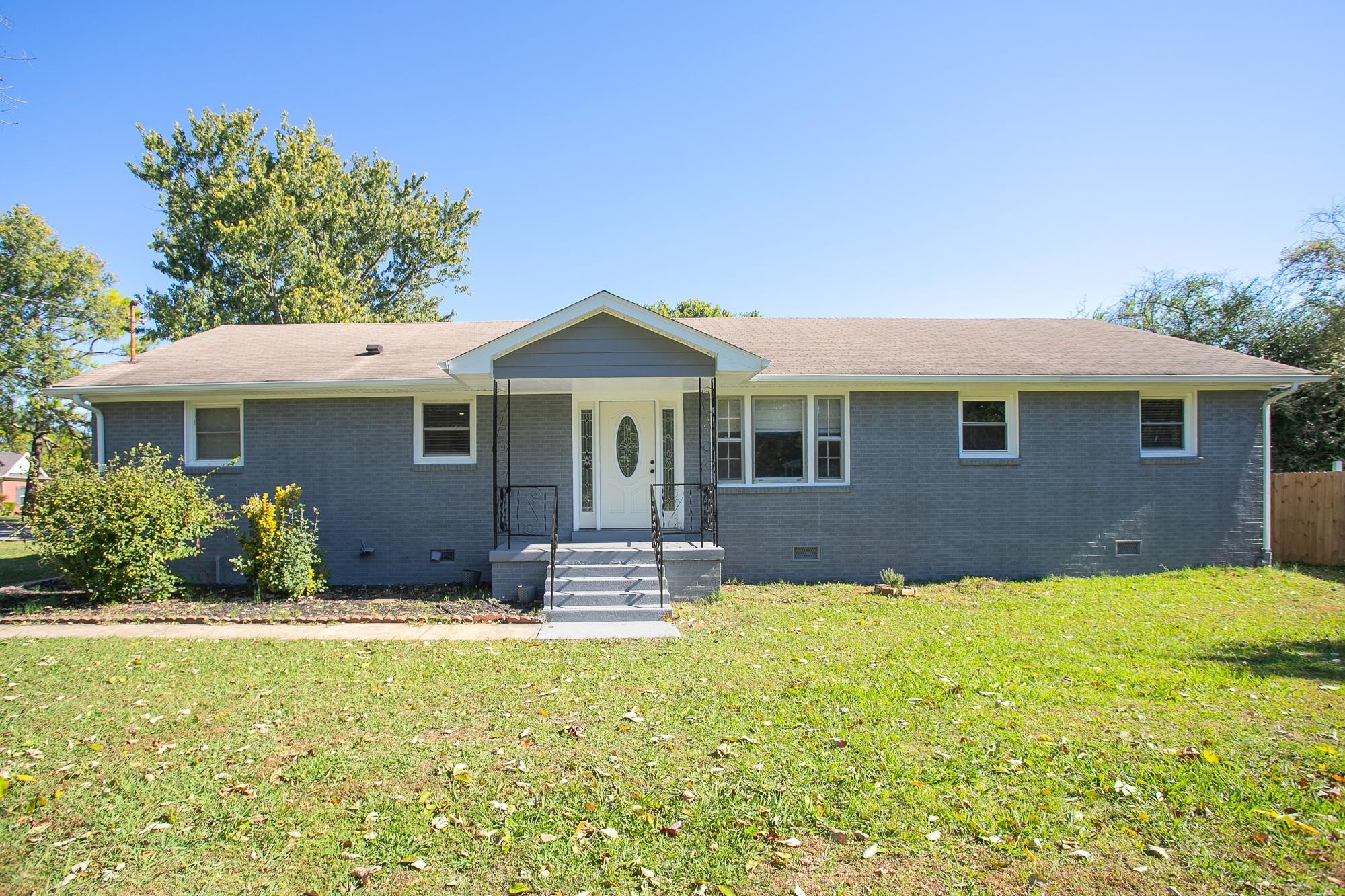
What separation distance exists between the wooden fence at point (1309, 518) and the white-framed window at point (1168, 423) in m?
2.86

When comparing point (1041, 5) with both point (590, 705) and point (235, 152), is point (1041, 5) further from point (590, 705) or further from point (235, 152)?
point (235, 152)

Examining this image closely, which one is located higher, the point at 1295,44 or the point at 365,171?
the point at 365,171

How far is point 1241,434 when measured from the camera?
488 inches

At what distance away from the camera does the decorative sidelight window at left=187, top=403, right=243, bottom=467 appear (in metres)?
12.1

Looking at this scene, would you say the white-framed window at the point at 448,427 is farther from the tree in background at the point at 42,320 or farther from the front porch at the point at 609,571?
the tree in background at the point at 42,320

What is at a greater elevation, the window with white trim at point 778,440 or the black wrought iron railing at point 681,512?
the window with white trim at point 778,440

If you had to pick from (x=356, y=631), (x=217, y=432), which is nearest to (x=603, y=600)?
(x=356, y=631)

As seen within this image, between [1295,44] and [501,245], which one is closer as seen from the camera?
[1295,44]

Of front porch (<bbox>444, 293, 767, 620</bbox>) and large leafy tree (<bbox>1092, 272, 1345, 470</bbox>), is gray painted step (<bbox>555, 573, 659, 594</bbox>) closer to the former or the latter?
front porch (<bbox>444, 293, 767, 620</bbox>)

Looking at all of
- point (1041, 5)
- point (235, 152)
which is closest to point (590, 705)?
point (1041, 5)

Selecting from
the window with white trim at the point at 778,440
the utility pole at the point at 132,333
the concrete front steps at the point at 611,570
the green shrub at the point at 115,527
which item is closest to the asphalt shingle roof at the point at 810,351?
the window with white trim at the point at 778,440

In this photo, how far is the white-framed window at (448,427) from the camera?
12.0 m

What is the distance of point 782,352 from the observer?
1288 cm

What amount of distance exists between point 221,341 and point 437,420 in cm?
543
